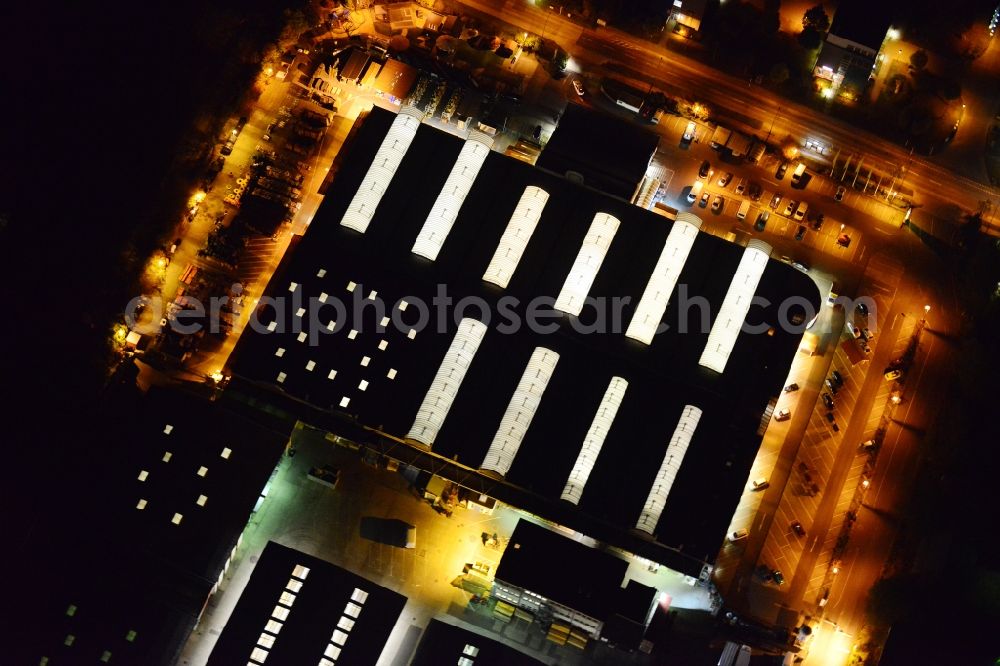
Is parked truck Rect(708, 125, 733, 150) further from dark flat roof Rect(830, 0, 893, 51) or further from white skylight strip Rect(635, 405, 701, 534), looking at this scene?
white skylight strip Rect(635, 405, 701, 534)

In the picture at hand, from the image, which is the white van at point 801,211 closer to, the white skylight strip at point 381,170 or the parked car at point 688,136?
the parked car at point 688,136

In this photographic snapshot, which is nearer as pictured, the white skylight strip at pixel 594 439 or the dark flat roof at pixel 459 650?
the dark flat roof at pixel 459 650

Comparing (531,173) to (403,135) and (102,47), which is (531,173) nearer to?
(403,135)

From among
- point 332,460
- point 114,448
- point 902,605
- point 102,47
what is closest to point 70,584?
point 114,448

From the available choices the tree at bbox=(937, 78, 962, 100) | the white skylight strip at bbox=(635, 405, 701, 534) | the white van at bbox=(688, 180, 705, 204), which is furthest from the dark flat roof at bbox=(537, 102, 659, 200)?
the tree at bbox=(937, 78, 962, 100)

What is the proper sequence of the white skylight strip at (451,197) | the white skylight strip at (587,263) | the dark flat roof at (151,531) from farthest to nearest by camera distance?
the white skylight strip at (451,197), the white skylight strip at (587,263), the dark flat roof at (151,531)

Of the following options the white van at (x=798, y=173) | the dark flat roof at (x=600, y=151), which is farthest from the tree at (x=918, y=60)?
the dark flat roof at (x=600, y=151)
